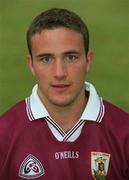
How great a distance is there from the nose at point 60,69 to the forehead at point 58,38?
9cm

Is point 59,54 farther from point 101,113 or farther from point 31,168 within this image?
point 31,168

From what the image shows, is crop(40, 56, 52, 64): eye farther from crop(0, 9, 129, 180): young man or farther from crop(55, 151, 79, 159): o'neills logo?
crop(55, 151, 79, 159): o'neills logo

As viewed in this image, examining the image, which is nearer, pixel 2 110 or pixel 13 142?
pixel 13 142

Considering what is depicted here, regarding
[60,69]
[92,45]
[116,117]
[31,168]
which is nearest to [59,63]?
[60,69]

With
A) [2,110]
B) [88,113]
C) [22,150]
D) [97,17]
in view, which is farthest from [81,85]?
[97,17]

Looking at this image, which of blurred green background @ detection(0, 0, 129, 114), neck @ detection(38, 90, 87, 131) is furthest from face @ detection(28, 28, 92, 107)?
blurred green background @ detection(0, 0, 129, 114)

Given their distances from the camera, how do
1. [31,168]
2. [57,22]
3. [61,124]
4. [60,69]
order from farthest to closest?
[61,124] → [31,168] → [57,22] → [60,69]

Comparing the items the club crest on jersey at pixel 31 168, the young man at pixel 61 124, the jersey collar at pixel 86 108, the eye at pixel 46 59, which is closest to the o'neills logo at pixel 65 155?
the young man at pixel 61 124

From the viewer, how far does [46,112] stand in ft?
14.0

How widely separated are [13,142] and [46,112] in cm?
27

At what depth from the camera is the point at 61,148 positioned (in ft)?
13.8

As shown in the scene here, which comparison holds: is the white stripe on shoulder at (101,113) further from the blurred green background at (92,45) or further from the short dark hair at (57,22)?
the blurred green background at (92,45)

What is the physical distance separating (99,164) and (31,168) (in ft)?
1.25

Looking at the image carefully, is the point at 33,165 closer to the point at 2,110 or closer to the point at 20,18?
the point at 2,110
